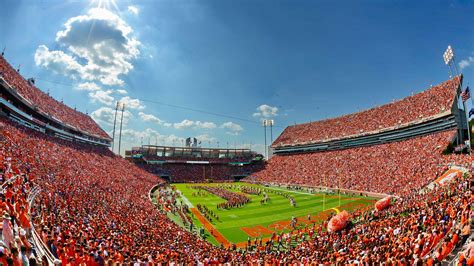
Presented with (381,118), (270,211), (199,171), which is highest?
(381,118)

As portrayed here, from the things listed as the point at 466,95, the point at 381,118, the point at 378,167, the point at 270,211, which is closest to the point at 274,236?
the point at 270,211

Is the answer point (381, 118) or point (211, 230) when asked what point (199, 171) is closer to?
point (381, 118)

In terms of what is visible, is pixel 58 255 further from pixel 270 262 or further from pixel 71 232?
pixel 270 262

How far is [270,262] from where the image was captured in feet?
39.7

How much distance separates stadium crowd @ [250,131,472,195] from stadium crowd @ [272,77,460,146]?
460cm

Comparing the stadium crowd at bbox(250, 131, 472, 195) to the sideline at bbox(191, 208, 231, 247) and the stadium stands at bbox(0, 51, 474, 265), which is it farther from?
the sideline at bbox(191, 208, 231, 247)

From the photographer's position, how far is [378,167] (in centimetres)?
4266

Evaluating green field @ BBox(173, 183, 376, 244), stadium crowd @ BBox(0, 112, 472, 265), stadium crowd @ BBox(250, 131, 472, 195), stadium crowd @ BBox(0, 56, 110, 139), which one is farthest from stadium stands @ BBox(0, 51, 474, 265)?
green field @ BBox(173, 183, 376, 244)

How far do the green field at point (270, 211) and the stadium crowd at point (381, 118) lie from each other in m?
20.4

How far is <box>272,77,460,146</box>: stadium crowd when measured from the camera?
43.4m

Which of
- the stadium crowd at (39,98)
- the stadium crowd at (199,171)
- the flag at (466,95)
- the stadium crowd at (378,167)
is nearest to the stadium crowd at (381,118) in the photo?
the stadium crowd at (378,167)

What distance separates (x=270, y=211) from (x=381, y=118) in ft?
121

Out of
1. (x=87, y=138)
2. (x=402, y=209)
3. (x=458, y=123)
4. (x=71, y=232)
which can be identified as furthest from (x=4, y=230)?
(x=87, y=138)

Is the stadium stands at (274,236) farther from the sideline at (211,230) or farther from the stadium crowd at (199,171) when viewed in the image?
the stadium crowd at (199,171)
